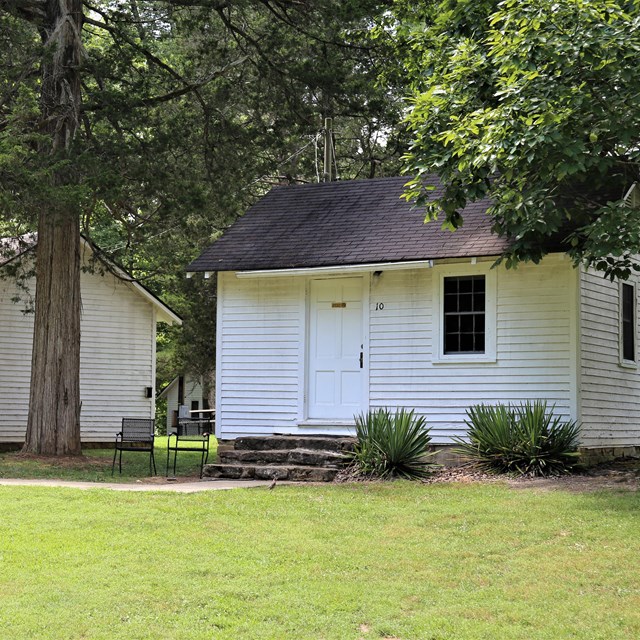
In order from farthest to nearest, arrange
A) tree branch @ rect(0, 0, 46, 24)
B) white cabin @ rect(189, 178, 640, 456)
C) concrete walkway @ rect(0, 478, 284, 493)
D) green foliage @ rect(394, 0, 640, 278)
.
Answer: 1. tree branch @ rect(0, 0, 46, 24)
2. white cabin @ rect(189, 178, 640, 456)
3. concrete walkway @ rect(0, 478, 284, 493)
4. green foliage @ rect(394, 0, 640, 278)

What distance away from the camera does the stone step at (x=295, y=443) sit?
15320mm

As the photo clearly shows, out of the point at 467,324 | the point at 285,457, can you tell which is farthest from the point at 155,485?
the point at 467,324

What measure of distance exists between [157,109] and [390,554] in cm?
1405

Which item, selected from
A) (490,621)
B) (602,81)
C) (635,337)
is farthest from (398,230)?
(490,621)

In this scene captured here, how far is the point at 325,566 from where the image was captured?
8500 millimetres

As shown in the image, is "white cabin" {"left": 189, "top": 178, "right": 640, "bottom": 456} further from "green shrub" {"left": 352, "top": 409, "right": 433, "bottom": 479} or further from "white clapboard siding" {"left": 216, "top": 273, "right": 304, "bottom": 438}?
"green shrub" {"left": 352, "top": 409, "right": 433, "bottom": 479}

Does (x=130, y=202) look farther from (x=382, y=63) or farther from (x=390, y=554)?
(x=390, y=554)

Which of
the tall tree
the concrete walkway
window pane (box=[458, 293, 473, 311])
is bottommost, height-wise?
the concrete walkway

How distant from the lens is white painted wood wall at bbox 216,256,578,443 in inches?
593

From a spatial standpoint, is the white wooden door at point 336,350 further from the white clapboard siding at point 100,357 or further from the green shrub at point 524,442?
the white clapboard siding at point 100,357

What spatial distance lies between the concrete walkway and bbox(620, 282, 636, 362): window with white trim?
6.74 meters

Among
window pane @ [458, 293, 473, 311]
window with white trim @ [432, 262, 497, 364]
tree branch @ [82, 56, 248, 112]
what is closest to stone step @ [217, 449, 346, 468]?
window with white trim @ [432, 262, 497, 364]

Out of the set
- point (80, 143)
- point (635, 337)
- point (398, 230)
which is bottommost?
point (635, 337)

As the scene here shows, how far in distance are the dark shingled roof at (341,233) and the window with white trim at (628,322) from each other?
291 centimetres
